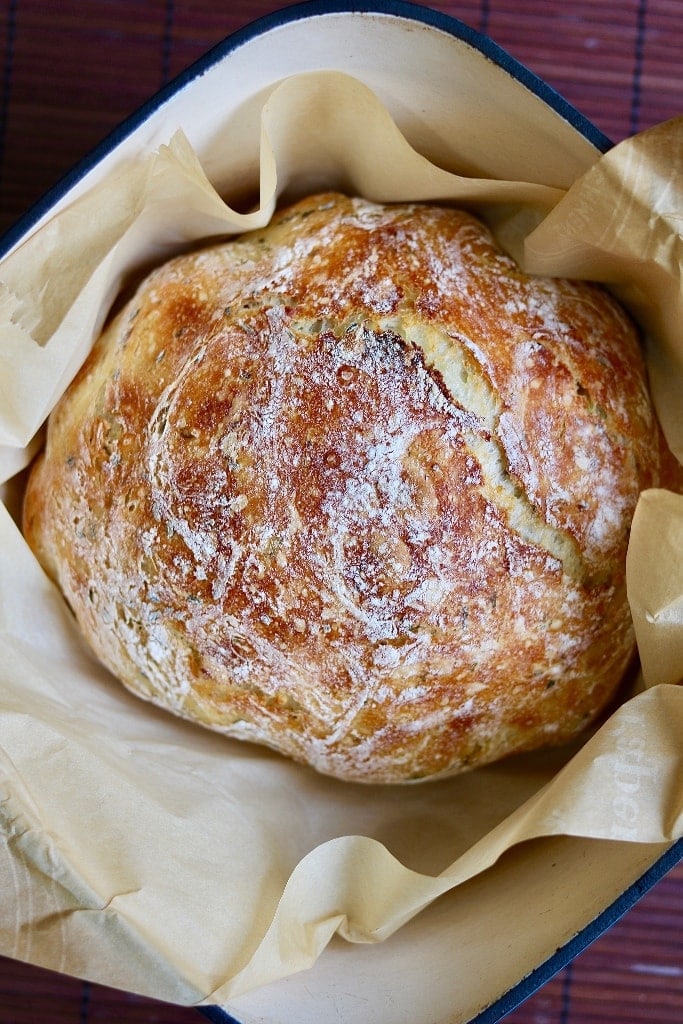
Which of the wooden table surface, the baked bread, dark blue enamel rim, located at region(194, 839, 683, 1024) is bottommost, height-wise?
dark blue enamel rim, located at region(194, 839, 683, 1024)

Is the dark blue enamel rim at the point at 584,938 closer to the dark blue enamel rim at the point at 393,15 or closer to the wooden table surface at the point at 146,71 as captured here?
the wooden table surface at the point at 146,71

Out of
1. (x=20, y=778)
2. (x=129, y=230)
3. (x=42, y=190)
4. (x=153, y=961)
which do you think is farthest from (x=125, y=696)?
(x=42, y=190)

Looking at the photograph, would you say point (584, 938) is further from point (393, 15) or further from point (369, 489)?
point (393, 15)

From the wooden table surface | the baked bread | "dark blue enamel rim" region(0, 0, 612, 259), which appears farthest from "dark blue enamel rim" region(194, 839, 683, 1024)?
"dark blue enamel rim" region(0, 0, 612, 259)

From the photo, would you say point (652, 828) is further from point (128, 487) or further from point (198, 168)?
point (198, 168)

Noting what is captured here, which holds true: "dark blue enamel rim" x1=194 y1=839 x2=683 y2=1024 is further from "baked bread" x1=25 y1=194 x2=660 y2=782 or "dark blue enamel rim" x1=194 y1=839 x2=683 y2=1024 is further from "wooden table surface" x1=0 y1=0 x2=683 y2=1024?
"wooden table surface" x1=0 y1=0 x2=683 y2=1024

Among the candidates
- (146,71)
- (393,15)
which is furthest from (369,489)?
(146,71)

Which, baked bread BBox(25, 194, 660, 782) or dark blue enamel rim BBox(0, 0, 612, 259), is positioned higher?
dark blue enamel rim BBox(0, 0, 612, 259)
